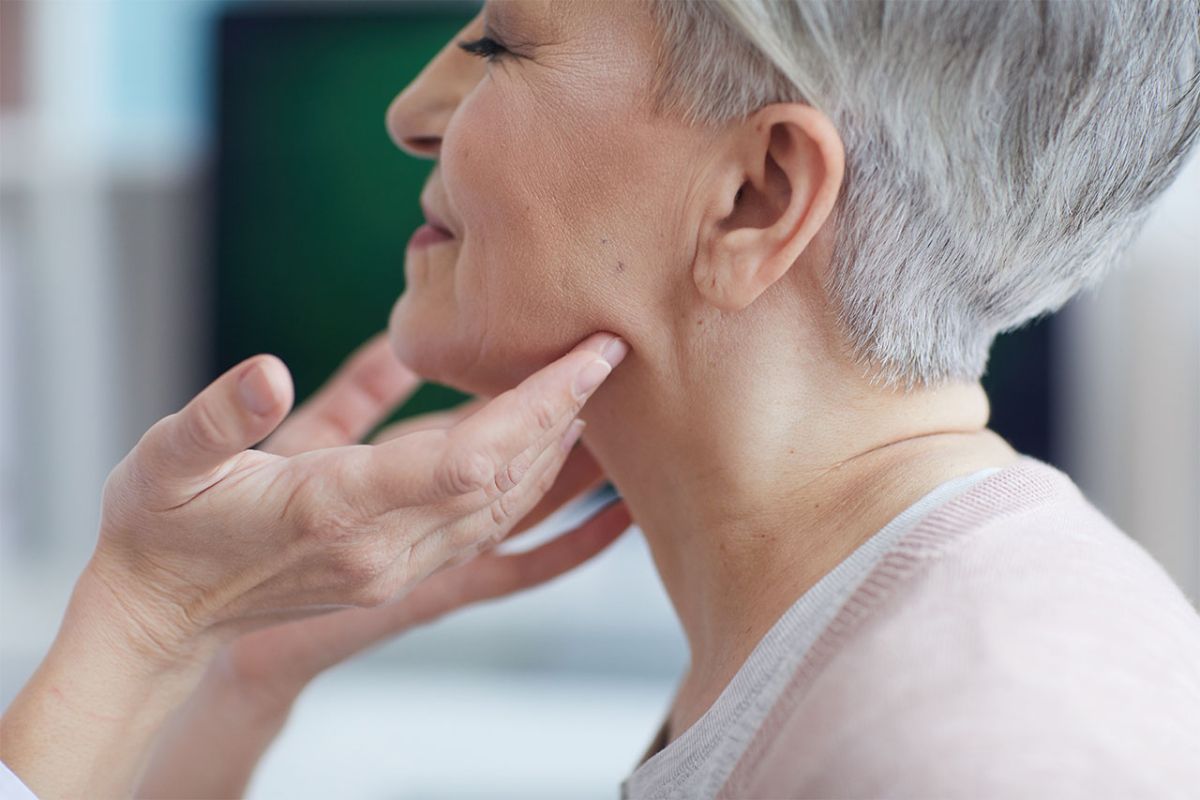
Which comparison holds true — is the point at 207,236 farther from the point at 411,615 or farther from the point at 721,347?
the point at 721,347

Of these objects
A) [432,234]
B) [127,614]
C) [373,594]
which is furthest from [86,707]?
[432,234]

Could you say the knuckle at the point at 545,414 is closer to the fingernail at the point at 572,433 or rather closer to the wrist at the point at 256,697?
the fingernail at the point at 572,433

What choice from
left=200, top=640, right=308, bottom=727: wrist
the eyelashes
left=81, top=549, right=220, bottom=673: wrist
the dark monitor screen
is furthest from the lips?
the dark monitor screen

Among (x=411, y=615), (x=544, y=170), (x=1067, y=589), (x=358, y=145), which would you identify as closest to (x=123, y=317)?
(x=358, y=145)

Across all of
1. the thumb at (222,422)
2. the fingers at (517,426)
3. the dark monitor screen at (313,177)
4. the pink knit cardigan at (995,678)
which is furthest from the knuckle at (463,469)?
the dark monitor screen at (313,177)

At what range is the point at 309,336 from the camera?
6.94 ft

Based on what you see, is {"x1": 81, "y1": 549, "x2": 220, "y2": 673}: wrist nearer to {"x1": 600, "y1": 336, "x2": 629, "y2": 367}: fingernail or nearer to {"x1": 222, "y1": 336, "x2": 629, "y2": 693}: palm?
{"x1": 222, "y1": 336, "x2": 629, "y2": 693}: palm

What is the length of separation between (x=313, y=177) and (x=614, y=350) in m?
1.43

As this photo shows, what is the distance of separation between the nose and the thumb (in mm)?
290

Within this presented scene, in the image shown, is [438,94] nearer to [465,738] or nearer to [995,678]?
[995,678]

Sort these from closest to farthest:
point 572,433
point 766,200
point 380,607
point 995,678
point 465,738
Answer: point 995,678 < point 766,200 < point 572,433 < point 380,607 < point 465,738

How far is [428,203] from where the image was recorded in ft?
3.04

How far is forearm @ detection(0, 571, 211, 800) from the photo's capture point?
0.78 m

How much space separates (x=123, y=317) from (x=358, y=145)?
0.62 meters
